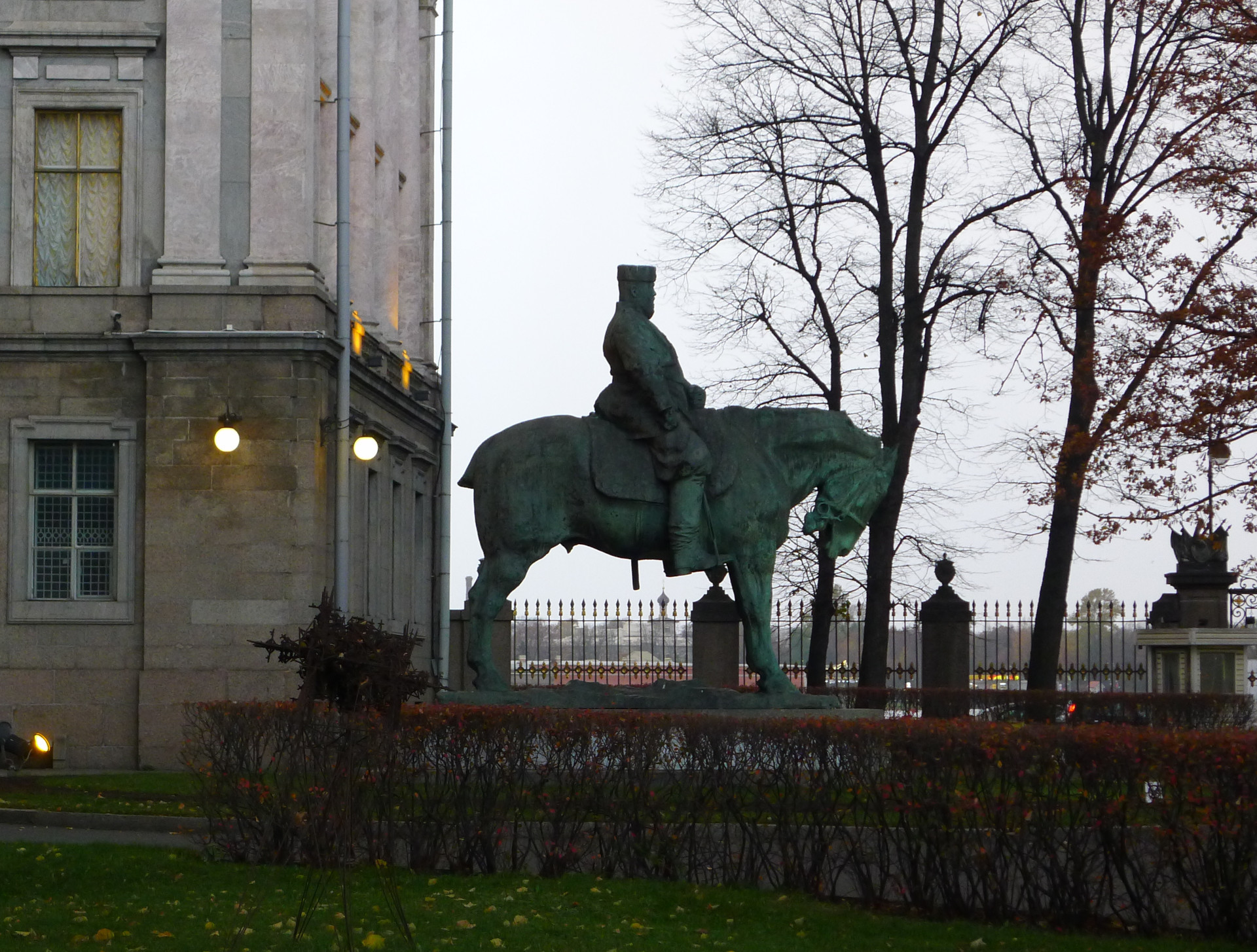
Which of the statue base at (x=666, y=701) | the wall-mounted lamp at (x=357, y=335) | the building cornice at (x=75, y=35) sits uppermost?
the building cornice at (x=75, y=35)

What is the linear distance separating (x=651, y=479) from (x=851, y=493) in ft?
5.30

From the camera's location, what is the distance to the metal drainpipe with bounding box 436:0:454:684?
31.6m

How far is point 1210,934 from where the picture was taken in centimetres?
1012

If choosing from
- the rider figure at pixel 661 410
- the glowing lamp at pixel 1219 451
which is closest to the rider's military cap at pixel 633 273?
the rider figure at pixel 661 410

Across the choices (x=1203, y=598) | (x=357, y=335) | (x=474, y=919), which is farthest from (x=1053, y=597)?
(x=474, y=919)

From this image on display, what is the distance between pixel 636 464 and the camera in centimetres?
1413

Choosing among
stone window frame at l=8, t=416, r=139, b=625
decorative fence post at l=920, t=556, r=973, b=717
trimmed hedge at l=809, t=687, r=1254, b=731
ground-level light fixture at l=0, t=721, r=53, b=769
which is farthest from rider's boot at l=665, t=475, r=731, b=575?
decorative fence post at l=920, t=556, r=973, b=717

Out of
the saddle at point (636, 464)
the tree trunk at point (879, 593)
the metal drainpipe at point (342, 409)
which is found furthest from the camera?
the tree trunk at point (879, 593)

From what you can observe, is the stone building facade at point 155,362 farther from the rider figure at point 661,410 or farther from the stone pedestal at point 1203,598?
the stone pedestal at point 1203,598

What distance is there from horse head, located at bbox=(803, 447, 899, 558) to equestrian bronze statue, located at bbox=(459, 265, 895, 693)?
1cm

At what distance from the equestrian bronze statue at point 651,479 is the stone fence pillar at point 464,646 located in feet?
55.7

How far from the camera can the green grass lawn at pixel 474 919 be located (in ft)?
30.6

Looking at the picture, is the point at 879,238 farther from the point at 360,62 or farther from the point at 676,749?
the point at 676,749

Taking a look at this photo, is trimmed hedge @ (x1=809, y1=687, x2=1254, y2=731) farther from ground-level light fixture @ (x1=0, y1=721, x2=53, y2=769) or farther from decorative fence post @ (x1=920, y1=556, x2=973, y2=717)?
ground-level light fixture @ (x1=0, y1=721, x2=53, y2=769)
